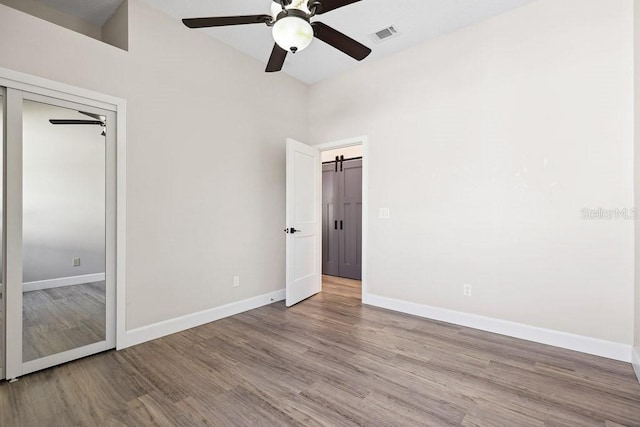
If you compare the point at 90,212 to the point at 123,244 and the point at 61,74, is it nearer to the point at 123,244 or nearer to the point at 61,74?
the point at 123,244

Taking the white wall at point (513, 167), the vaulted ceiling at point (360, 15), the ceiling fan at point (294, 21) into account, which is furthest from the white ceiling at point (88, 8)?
the white wall at point (513, 167)

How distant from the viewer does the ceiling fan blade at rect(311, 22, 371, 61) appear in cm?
198

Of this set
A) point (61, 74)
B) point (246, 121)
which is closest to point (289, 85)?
point (246, 121)

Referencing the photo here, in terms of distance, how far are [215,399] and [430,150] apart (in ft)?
9.97

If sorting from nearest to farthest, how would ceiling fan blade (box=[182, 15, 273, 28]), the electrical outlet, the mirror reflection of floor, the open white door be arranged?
1. ceiling fan blade (box=[182, 15, 273, 28])
2. the mirror reflection of floor
3. the electrical outlet
4. the open white door

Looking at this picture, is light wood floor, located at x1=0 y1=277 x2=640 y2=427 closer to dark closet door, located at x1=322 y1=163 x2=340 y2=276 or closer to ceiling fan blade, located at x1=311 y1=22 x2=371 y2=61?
ceiling fan blade, located at x1=311 y1=22 x2=371 y2=61

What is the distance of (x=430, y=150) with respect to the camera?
331cm

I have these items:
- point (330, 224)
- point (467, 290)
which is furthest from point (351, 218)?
point (467, 290)

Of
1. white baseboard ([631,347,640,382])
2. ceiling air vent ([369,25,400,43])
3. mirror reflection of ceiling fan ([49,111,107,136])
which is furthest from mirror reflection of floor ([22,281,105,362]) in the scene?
white baseboard ([631,347,640,382])

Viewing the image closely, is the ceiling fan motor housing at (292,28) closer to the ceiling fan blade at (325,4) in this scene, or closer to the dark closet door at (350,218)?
the ceiling fan blade at (325,4)

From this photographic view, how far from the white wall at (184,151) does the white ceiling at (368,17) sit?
187mm

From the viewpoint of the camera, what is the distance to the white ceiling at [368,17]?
106 inches

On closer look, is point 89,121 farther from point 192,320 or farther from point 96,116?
point 192,320

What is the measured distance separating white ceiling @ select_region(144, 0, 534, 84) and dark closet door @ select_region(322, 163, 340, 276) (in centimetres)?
228
